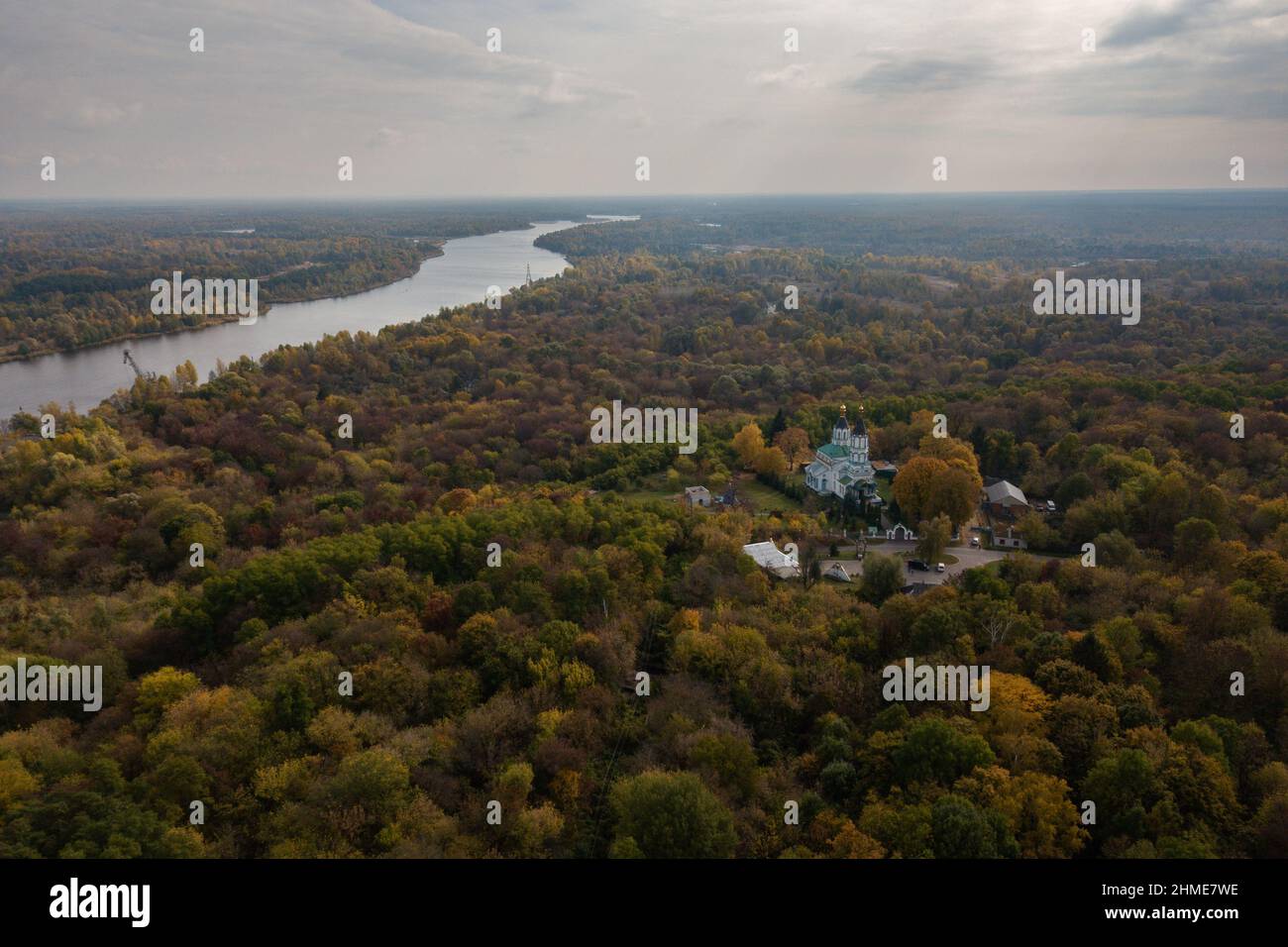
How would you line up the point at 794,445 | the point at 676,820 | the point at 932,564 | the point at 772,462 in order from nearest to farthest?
the point at 676,820
the point at 932,564
the point at 772,462
the point at 794,445

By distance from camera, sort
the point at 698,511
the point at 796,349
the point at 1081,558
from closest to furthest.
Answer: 1. the point at 1081,558
2. the point at 698,511
3. the point at 796,349

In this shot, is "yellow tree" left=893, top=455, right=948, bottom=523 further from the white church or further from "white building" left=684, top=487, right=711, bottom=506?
"white building" left=684, top=487, right=711, bottom=506

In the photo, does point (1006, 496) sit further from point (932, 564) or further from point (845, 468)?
point (932, 564)

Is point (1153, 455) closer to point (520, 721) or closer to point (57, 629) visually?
point (520, 721)

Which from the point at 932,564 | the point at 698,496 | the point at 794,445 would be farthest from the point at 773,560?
the point at 794,445

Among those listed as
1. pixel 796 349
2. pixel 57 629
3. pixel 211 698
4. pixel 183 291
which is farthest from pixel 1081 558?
pixel 183 291

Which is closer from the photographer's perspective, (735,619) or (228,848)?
(228,848)

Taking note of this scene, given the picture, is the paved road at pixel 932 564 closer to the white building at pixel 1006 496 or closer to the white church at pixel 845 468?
the white church at pixel 845 468

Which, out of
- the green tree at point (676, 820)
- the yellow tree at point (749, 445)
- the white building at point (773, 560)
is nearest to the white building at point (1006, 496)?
the yellow tree at point (749, 445)
